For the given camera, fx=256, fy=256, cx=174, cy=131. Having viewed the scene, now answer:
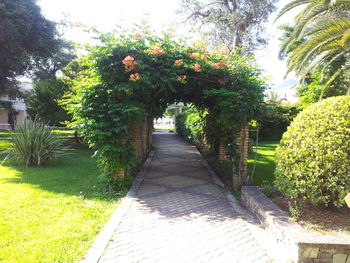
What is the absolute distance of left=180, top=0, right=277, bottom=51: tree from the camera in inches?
640

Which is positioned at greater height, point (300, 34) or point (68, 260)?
point (300, 34)

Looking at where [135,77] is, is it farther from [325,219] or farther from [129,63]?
[325,219]

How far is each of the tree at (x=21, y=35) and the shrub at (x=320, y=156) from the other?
13124 mm

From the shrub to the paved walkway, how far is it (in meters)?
1.05

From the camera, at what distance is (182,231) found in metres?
3.79

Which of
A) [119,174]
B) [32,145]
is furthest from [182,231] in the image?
[32,145]

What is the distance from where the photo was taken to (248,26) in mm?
17109

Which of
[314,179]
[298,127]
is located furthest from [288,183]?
[298,127]

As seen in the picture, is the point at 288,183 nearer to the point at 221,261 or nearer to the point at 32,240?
the point at 221,261

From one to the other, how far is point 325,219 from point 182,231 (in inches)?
79.5

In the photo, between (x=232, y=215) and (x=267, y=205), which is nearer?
(x=267, y=205)

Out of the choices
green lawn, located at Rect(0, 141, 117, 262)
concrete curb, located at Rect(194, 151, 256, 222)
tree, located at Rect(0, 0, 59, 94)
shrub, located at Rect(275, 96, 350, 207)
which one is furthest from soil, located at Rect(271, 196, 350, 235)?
tree, located at Rect(0, 0, 59, 94)

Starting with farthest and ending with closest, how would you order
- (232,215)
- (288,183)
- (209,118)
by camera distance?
(209,118)
(232,215)
(288,183)

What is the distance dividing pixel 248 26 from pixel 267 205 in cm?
1574
